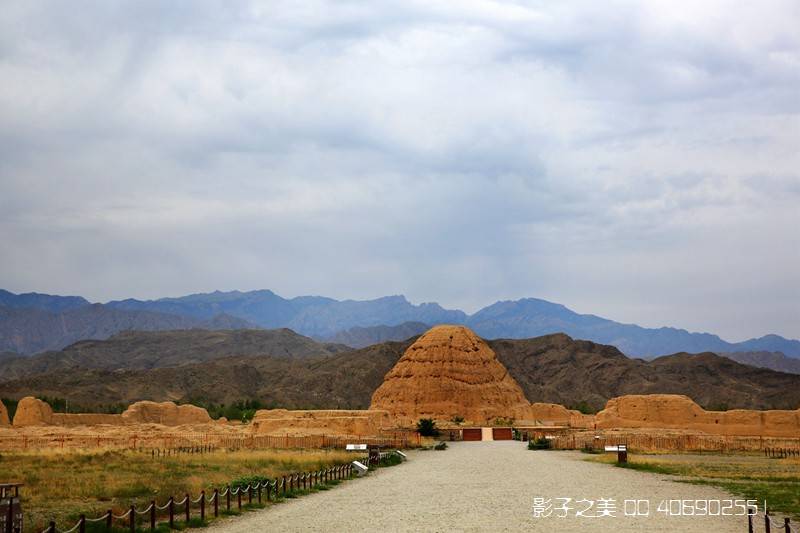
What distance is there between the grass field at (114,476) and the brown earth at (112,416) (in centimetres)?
3158

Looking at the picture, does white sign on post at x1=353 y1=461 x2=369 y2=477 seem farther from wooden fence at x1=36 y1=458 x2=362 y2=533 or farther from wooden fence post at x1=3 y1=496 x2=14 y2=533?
wooden fence post at x1=3 y1=496 x2=14 y2=533

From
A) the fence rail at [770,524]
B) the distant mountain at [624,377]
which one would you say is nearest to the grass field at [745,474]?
the fence rail at [770,524]

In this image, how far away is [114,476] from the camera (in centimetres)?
2717

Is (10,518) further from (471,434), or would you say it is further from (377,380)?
(377,380)

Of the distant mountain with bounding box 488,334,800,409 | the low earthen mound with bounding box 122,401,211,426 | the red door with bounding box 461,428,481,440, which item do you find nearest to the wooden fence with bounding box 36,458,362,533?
the red door with bounding box 461,428,481,440

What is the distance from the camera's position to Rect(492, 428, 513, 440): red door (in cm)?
7064

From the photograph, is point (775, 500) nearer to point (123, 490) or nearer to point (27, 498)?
point (123, 490)

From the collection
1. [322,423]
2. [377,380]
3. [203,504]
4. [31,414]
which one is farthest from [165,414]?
[203,504]

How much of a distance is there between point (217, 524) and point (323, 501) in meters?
4.79

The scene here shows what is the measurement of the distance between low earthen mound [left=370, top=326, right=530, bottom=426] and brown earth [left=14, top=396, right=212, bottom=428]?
1916 cm

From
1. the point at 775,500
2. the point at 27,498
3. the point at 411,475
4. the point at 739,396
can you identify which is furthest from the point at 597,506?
the point at 739,396

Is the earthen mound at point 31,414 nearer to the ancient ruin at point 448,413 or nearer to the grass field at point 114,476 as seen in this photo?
the ancient ruin at point 448,413

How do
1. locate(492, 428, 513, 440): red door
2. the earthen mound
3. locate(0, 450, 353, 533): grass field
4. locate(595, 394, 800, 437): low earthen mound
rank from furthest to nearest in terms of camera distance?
locate(492, 428, 513, 440): red door
locate(595, 394, 800, 437): low earthen mound
the earthen mound
locate(0, 450, 353, 533): grass field

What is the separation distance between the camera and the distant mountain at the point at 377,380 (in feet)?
385
